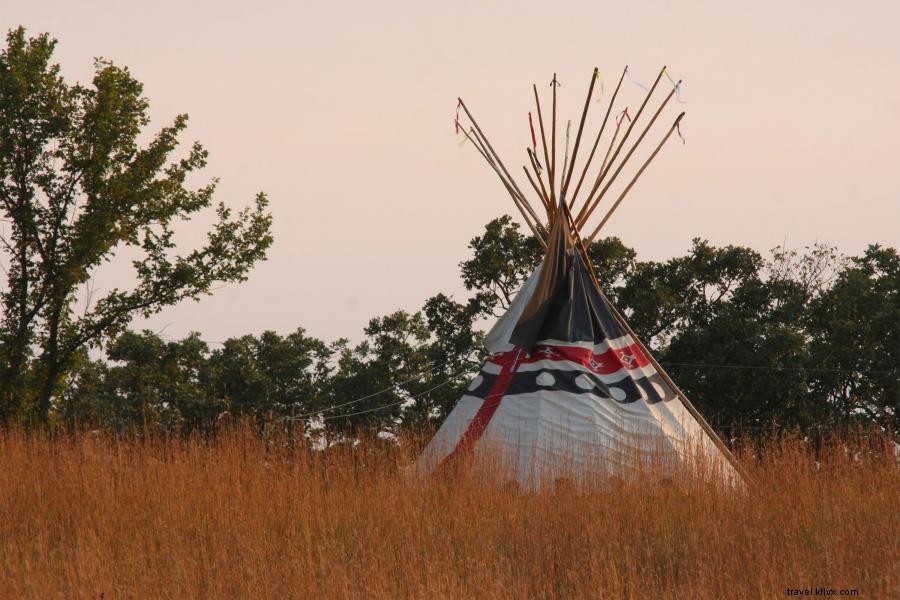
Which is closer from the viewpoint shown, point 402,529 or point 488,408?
point 402,529

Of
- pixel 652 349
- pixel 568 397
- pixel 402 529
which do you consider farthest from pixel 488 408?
pixel 652 349

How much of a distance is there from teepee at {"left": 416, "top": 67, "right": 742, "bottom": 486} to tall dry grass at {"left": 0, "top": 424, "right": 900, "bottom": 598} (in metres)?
0.62

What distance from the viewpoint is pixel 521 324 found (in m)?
9.95

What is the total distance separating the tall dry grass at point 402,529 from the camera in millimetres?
6352

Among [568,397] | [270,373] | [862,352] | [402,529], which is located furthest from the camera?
[270,373]

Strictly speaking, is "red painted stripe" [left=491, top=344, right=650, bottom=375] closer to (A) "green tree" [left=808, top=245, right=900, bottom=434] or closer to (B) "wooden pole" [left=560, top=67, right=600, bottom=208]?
(B) "wooden pole" [left=560, top=67, right=600, bottom=208]

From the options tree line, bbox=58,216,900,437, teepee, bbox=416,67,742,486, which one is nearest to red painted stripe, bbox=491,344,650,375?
teepee, bbox=416,67,742,486

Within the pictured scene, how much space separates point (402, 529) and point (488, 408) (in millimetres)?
2527

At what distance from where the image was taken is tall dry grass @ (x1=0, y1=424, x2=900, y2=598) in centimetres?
635

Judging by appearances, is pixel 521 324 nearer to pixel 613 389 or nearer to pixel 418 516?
pixel 613 389

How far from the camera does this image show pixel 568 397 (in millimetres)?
9711

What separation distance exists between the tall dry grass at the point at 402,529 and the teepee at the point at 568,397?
2.03ft

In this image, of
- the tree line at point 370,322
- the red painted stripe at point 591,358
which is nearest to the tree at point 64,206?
the tree line at point 370,322

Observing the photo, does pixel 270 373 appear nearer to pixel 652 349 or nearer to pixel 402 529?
pixel 652 349
